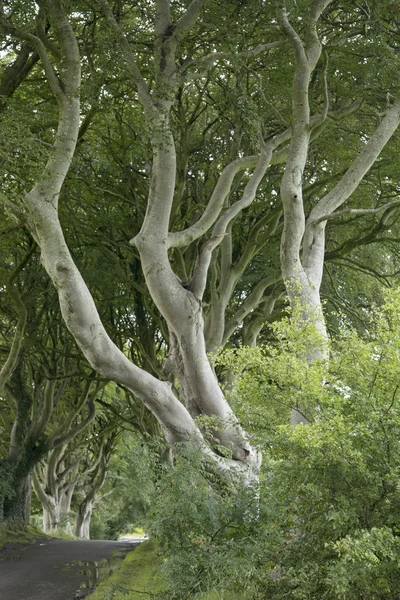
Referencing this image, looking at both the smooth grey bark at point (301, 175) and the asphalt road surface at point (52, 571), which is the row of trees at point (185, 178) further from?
the asphalt road surface at point (52, 571)

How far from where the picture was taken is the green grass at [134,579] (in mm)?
8224

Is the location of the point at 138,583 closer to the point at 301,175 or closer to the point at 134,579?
the point at 134,579

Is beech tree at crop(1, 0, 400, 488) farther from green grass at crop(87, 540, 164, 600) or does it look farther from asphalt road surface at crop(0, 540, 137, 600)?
asphalt road surface at crop(0, 540, 137, 600)

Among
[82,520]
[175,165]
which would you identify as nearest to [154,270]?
[175,165]

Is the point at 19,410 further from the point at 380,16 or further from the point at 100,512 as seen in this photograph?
the point at 100,512

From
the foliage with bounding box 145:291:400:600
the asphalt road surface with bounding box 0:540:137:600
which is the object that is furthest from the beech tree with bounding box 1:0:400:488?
the asphalt road surface with bounding box 0:540:137:600

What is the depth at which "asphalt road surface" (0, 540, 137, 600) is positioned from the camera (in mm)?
11305

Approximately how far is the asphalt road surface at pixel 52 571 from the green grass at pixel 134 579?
0.42 metres

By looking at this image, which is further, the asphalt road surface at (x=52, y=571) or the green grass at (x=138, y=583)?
the asphalt road surface at (x=52, y=571)

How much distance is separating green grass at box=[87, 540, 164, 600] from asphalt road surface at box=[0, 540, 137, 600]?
418 mm

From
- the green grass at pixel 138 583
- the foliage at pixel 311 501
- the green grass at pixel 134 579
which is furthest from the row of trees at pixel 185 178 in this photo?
the green grass at pixel 134 579

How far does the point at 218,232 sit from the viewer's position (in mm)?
11977

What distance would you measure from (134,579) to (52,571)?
10.4ft

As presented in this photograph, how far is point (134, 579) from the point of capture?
11.9 m
